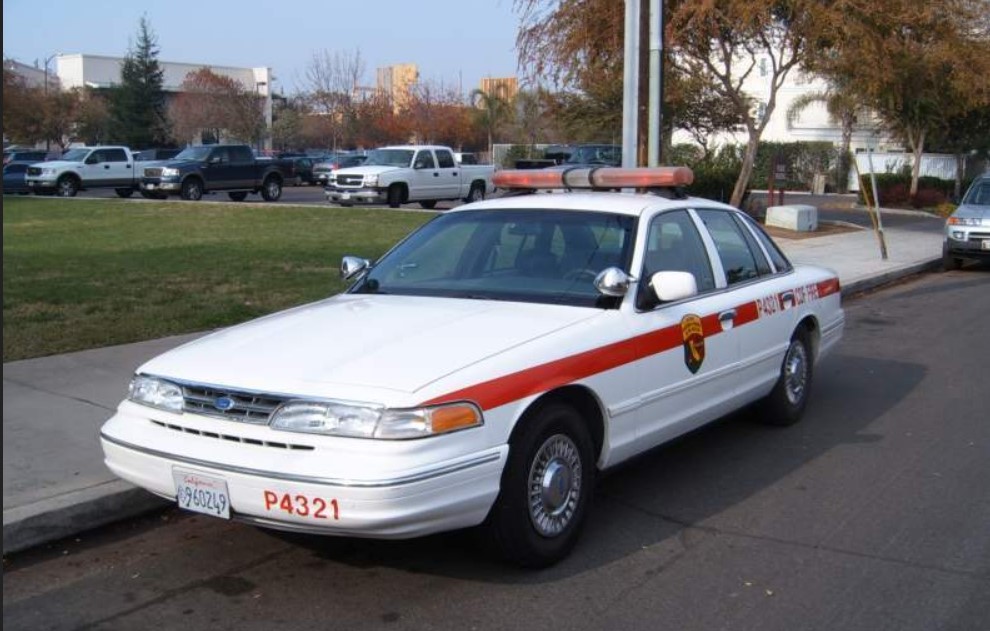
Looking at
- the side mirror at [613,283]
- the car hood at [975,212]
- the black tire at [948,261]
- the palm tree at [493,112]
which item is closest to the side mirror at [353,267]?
the side mirror at [613,283]

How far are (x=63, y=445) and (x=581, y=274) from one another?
3136mm

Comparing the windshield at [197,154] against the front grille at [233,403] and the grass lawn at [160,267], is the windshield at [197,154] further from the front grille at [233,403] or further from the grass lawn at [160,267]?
the front grille at [233,403]

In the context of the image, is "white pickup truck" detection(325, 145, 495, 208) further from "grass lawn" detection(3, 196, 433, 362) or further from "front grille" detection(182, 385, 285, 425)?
"front grille" detection(182, 385, 285, 425)

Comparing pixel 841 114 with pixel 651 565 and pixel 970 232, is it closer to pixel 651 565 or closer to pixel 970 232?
pixel 970 232

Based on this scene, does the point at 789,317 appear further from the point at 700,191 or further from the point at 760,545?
the point at 700,191

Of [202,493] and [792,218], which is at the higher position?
[792,218]

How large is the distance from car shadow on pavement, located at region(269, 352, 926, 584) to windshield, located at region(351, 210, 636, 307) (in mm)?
1001

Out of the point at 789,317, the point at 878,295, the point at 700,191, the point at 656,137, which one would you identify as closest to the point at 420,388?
the point at 789,317

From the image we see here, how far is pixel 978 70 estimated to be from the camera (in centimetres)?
2714

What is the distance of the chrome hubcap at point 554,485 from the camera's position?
458 centimetres

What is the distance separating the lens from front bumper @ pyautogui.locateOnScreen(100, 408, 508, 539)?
400 centimetres

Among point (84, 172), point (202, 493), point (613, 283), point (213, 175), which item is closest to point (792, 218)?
point (213, 175)

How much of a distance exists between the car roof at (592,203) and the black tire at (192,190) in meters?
25.7

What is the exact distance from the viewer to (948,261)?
18000mm
